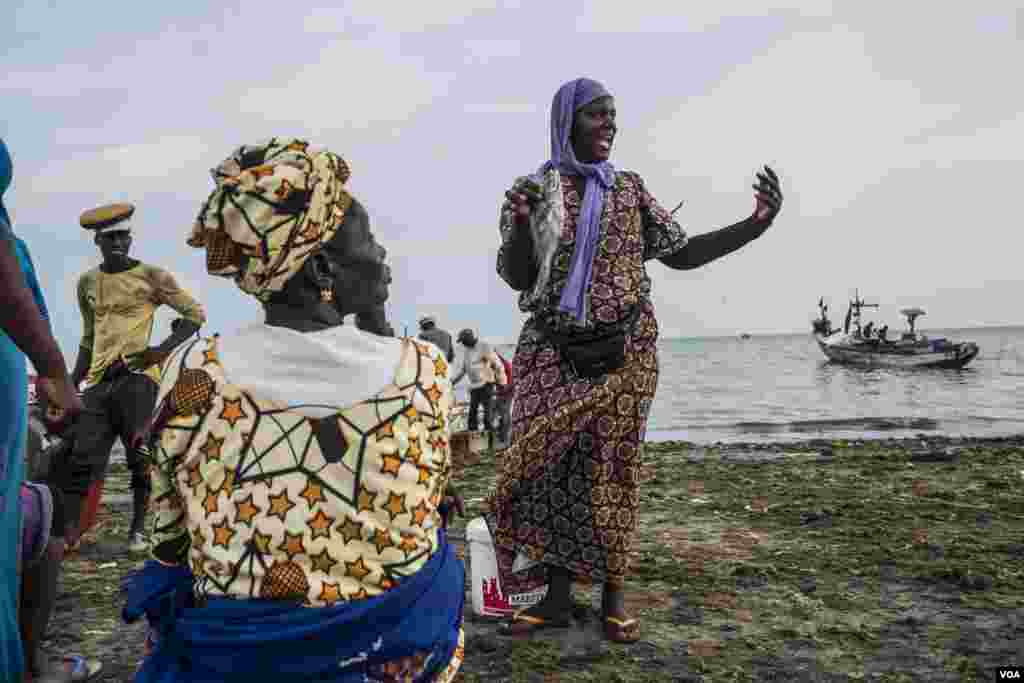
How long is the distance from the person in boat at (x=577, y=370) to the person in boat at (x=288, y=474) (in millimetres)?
2020

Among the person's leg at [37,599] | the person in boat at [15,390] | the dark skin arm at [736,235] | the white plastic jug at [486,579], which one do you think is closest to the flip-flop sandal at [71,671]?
the person's leg at [37,599]

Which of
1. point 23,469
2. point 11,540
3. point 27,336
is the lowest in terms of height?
point 11,540

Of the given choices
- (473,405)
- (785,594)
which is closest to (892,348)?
(473,405)

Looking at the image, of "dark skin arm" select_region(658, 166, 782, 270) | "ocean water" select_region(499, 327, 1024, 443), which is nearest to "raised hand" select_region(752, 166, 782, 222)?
"dark skin arm" select_region(658, 166, 782, 270)

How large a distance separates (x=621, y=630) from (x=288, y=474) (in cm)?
242

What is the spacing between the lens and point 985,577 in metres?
4.53

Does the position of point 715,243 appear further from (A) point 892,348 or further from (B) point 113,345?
(A) point 892,348

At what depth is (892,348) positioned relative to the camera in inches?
Result: 1875

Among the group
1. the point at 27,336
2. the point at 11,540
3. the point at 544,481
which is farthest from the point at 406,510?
the point at 544,481

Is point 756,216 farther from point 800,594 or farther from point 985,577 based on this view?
point 985,577

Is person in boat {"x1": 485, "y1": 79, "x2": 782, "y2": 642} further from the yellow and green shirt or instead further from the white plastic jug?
the yellow and green shirt

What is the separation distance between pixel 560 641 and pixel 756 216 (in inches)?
83.5

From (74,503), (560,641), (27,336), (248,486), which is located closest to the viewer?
(248,486)

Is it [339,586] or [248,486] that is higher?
[248,486]
